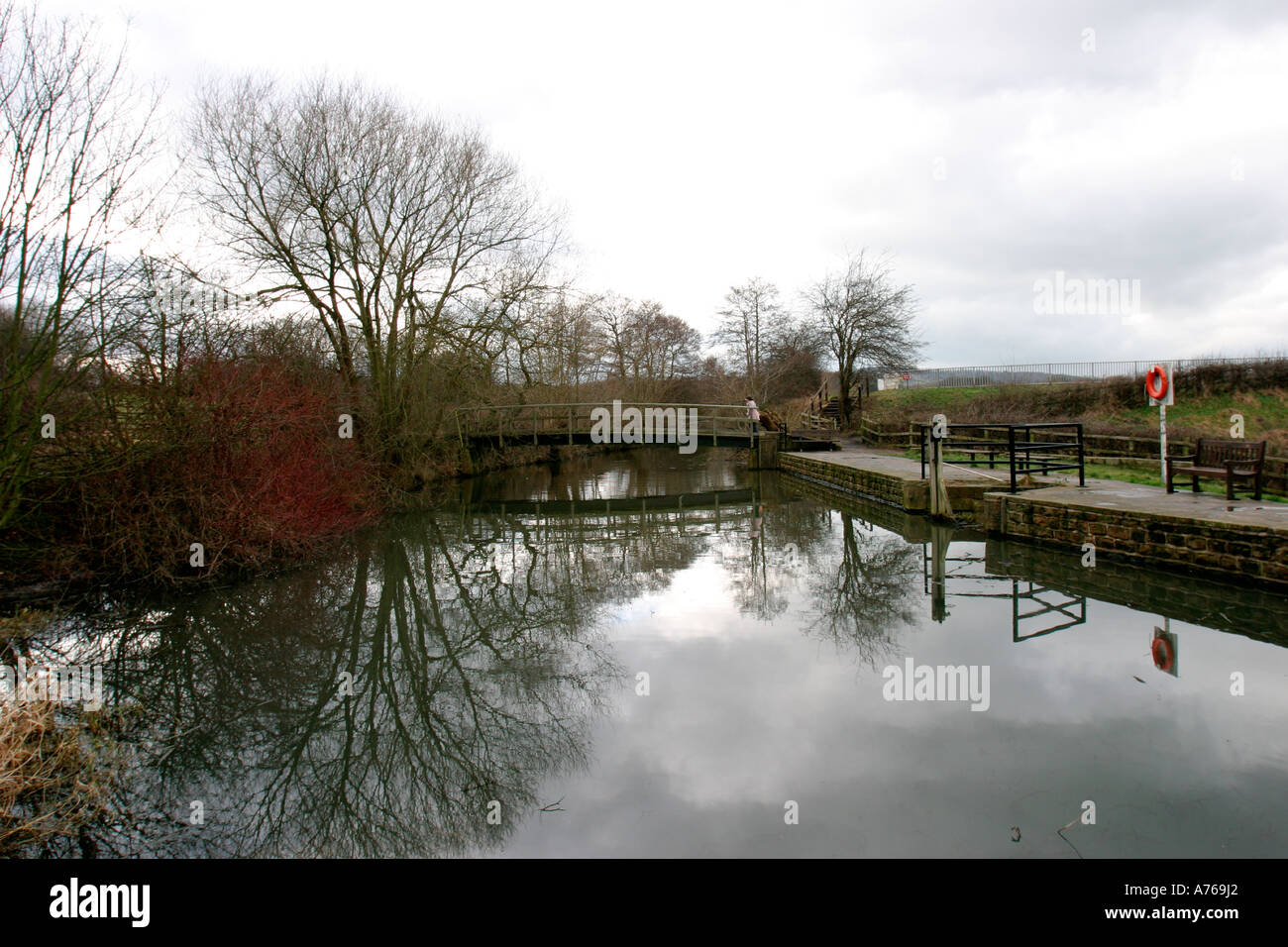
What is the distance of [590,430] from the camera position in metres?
24.2

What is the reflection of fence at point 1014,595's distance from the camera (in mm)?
6602

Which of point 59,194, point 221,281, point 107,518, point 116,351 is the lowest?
point 107,518

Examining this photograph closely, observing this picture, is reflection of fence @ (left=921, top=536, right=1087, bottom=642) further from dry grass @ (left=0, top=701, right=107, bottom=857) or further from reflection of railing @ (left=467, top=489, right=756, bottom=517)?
reflection of railing @ (left=467, top=489, right=756, bottom=517)

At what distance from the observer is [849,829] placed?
343 cm

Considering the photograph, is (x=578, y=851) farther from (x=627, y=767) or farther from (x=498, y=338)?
(x=498, y=338)

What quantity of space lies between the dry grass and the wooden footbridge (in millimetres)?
17037

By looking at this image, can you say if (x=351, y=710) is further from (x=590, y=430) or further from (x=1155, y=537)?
(x=590, y=430)

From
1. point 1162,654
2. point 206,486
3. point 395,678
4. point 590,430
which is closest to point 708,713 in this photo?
point 395,678

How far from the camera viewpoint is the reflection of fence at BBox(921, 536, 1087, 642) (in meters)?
6.60

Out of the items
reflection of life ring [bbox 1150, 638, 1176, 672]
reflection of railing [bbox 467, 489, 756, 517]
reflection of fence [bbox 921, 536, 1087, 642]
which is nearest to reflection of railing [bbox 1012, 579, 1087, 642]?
reflection of fence [bbox 921, 536, 1087, 642]

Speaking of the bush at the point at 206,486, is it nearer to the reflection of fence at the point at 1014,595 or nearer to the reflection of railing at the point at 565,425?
the reflection of fence at the point at 1014,595

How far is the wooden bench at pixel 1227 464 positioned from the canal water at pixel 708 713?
186 centimetres
